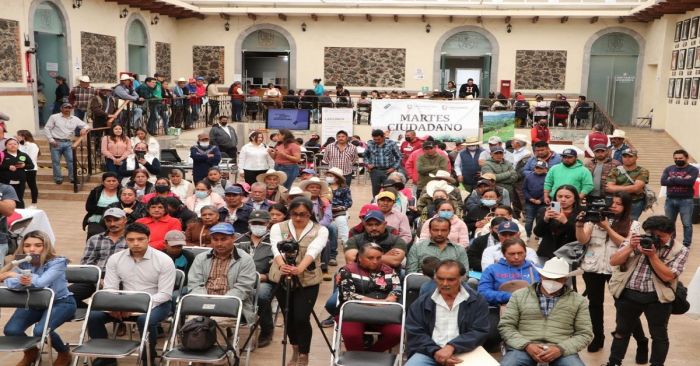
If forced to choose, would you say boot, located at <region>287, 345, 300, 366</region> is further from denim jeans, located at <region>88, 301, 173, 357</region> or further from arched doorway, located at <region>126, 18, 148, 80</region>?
arched doorway, located at <region>126, 18, 148, 80</region>

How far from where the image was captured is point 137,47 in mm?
20891

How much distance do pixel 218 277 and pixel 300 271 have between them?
78 cm

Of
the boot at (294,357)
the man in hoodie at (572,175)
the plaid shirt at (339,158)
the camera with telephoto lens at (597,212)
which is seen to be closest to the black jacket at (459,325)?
the boot at (294,357)

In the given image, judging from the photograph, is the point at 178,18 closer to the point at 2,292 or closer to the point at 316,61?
the point at 316,61

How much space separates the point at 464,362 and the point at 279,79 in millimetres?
20853

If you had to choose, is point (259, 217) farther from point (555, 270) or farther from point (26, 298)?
point (555, 270)

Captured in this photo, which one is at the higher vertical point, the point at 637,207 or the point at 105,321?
the point at 637,207

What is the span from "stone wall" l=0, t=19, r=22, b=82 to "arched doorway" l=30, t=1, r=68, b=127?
34.7 inches

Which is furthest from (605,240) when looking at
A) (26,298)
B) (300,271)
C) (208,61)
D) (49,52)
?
(208,61)

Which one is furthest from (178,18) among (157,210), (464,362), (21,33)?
(464,362)

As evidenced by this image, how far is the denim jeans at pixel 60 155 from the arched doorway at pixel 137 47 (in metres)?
7.44

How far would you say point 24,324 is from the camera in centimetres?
514

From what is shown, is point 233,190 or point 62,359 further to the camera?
point 233,190

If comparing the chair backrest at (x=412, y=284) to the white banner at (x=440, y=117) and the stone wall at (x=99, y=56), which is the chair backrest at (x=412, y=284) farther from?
the stone wall at (x=99, y=56)
